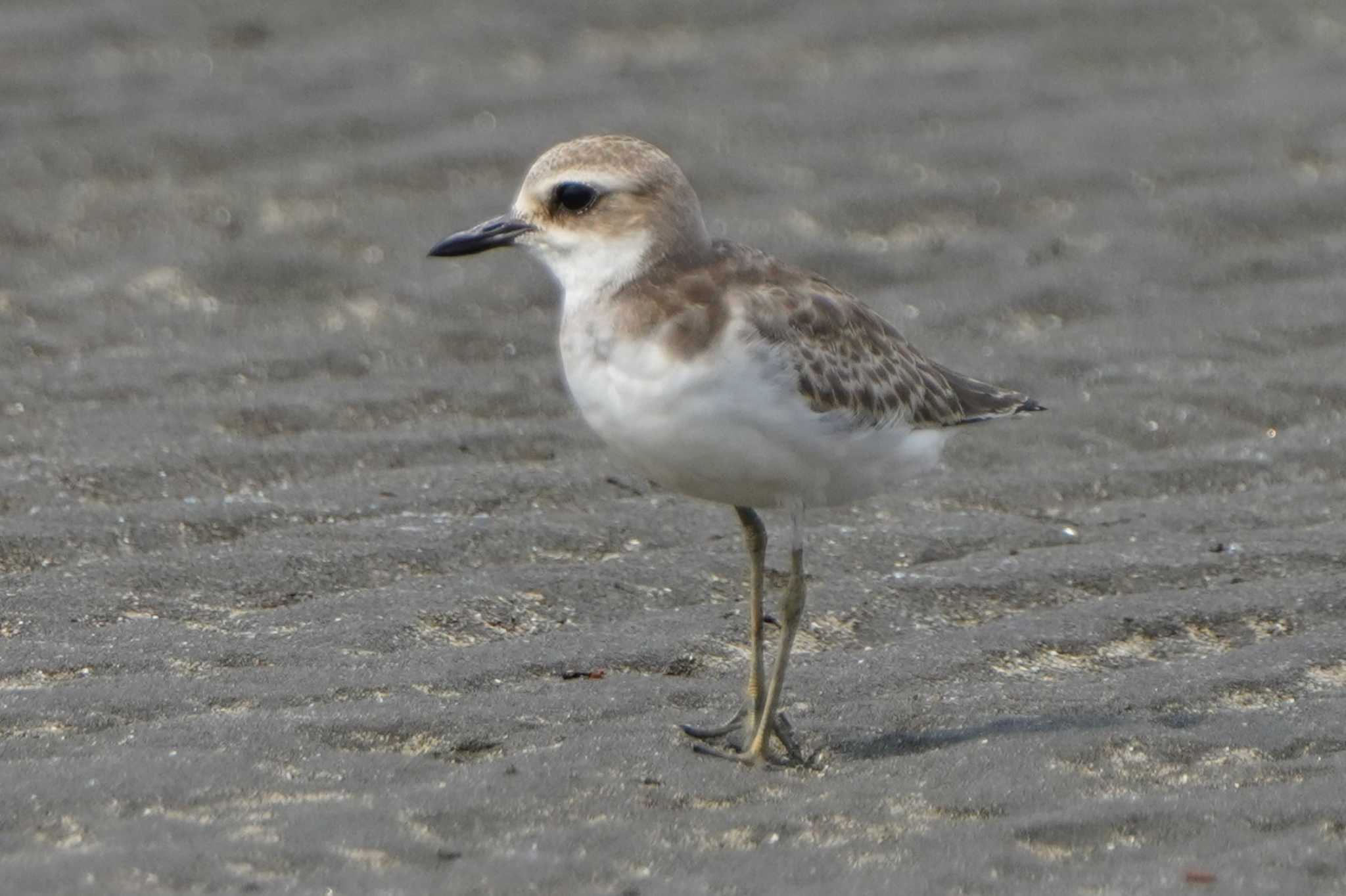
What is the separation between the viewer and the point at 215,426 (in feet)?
24.3

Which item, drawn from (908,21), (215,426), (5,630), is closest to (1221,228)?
(908,21)

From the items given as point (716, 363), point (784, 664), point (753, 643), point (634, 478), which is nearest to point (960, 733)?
point (784, 664)

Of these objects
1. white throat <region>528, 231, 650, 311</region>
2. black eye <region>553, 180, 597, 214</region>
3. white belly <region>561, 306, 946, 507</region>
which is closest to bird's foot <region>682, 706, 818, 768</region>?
white belly <region>561, 306, 946, 507</region>

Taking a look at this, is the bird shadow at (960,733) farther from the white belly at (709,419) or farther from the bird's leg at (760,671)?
the white belly at (709,419)

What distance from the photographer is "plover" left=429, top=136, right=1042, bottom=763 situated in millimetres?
4902

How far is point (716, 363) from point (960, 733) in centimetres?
109

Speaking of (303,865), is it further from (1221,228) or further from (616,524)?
(1221,228)

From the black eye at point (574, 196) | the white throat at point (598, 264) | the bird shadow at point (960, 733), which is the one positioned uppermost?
the black eye at point (574, 196)

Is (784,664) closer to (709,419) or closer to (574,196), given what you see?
(709,419)

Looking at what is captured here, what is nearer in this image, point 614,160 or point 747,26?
point 614,160

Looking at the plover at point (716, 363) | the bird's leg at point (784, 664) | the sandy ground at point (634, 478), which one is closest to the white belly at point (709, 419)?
the plover at point (716, 363)

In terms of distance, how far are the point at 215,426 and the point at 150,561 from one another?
1.38 m

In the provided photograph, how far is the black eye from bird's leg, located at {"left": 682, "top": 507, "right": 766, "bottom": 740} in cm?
85

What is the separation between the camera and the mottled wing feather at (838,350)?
5121 millimetres
